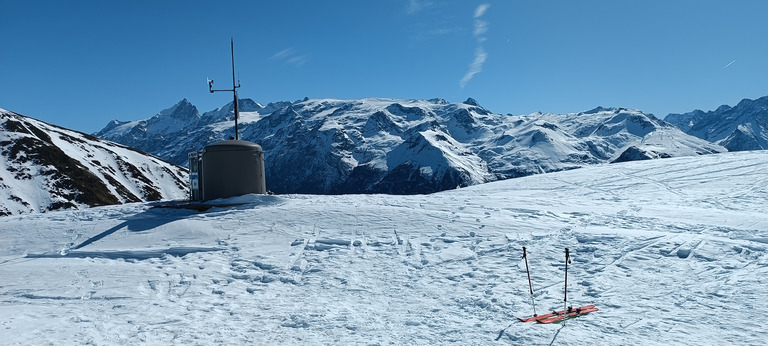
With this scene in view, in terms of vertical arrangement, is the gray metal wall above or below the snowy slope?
above

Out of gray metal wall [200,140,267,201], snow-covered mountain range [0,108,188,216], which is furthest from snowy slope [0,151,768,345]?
snow-covered mountain range [0,108,188,216]

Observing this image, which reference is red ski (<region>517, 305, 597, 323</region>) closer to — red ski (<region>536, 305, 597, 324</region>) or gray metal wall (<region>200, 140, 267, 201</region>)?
red ski (<region>536, 305, 597, 324</region>)

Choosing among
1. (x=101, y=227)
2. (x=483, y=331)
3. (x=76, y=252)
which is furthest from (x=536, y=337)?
(x=101, y=227)

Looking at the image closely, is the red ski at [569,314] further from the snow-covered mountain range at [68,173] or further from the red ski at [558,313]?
the snow-covered mountain range at [68,173]

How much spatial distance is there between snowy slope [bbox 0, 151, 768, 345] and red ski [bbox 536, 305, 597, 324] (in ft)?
0.75

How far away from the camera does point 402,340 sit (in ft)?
31.1

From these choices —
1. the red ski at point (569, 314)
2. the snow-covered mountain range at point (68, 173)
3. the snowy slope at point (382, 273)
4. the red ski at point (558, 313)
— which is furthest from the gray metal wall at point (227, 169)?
the snow-covered mountain range at point (68, 173)

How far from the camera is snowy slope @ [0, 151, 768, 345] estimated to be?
9828 mm

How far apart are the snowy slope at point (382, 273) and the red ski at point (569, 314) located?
0.23 m

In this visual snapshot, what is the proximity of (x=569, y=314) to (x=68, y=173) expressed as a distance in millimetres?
110521

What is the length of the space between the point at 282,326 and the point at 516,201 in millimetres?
15515

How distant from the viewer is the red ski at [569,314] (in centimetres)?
1004

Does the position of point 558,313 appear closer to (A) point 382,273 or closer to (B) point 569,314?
Result: (B) point 569,314

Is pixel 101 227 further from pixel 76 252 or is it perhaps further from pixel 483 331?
pixel 483 331
